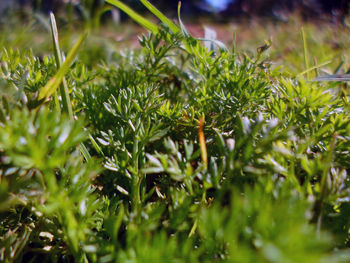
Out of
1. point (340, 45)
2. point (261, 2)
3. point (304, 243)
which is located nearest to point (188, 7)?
point (261, 2)

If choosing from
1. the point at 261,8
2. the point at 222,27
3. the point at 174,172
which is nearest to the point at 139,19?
the point at 174,172

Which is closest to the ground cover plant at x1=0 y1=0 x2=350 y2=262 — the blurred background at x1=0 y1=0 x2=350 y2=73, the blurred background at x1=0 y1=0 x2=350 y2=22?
the blurred background at x1=0 y1=0 x2=350 y2=73

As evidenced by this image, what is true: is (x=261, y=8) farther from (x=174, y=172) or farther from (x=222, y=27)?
(x=174, y=172)

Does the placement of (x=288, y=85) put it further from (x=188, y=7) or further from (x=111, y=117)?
(x=188, y=7)

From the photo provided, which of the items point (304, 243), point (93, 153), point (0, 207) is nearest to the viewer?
point (304, 243)

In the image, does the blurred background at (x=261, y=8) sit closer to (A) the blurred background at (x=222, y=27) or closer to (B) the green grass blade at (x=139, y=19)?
(A) the blurred background at (x=222, y=27)

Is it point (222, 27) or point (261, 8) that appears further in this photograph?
point (261, 8)

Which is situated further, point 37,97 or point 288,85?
point 288,85

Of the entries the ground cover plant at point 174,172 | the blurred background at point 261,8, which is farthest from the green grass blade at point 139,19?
the blurred background at point 261,8
